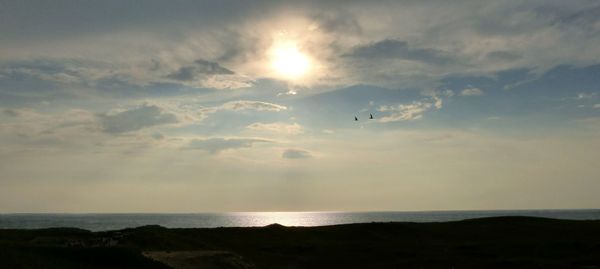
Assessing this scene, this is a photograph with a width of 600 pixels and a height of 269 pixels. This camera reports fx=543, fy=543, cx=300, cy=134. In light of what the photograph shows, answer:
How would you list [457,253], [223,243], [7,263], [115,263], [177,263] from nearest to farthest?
[7,263] < [115,263] < [177,263] < [457,253] < [223,243]

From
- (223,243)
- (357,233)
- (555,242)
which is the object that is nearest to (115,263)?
(223,243)

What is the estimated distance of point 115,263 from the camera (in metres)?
30.7

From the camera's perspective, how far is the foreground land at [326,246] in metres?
31.6

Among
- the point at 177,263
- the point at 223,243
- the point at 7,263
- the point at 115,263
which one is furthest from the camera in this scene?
the point at 223,243

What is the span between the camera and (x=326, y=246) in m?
53.5

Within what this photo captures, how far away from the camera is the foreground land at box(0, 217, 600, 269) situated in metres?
31.6

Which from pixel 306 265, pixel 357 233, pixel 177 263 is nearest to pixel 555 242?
pixel 357 233

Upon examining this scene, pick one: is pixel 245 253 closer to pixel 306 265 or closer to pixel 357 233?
pixel 306 265

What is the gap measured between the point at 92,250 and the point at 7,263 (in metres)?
7.16

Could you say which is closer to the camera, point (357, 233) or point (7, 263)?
point (7, 263)

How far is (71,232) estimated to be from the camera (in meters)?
49.7

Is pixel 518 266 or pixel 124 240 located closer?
pixel 518 266

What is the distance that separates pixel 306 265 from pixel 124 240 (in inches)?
600

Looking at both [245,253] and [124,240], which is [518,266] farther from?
[124,240]
